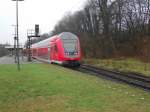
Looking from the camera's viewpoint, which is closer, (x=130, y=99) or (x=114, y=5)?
(x=130, y=99)

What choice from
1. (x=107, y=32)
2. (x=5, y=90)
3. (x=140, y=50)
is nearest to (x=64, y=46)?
(x=140, y=50)

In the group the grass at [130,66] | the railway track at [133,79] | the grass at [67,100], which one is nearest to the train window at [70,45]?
the grass at [130,66]

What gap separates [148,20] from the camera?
209 ft

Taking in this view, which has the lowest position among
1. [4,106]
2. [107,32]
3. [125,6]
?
[4,106]

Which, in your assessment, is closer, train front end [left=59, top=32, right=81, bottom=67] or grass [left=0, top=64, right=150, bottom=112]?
grass [left=0, top=64, right=150, bottom=112]

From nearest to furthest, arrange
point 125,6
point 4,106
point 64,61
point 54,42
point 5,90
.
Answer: point 4,106
point 5,90
point 64,61
point 54,42
point 125,6

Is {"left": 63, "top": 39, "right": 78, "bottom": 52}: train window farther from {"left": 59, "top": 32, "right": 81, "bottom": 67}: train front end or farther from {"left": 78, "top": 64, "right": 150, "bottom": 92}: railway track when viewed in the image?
{"left": 78, "top": 64, "right": 150, "bottom": 92}: railway track

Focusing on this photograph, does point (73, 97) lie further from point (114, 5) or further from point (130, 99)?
point (114, 5)

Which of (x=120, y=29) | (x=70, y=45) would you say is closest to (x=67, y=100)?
(x=70, y=45)

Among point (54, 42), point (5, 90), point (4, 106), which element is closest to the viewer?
point (4, 106)

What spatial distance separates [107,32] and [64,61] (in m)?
32.4

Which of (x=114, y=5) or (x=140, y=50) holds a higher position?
(x=114, y=5)

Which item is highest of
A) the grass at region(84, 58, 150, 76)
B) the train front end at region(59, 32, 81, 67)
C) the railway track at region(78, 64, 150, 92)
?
the train front end at region(59, 32, 81, 67)

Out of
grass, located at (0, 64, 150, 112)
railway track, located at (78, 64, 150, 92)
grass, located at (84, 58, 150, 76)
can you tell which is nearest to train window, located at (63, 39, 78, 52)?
grass, located at (84, 58, 150, 76)
